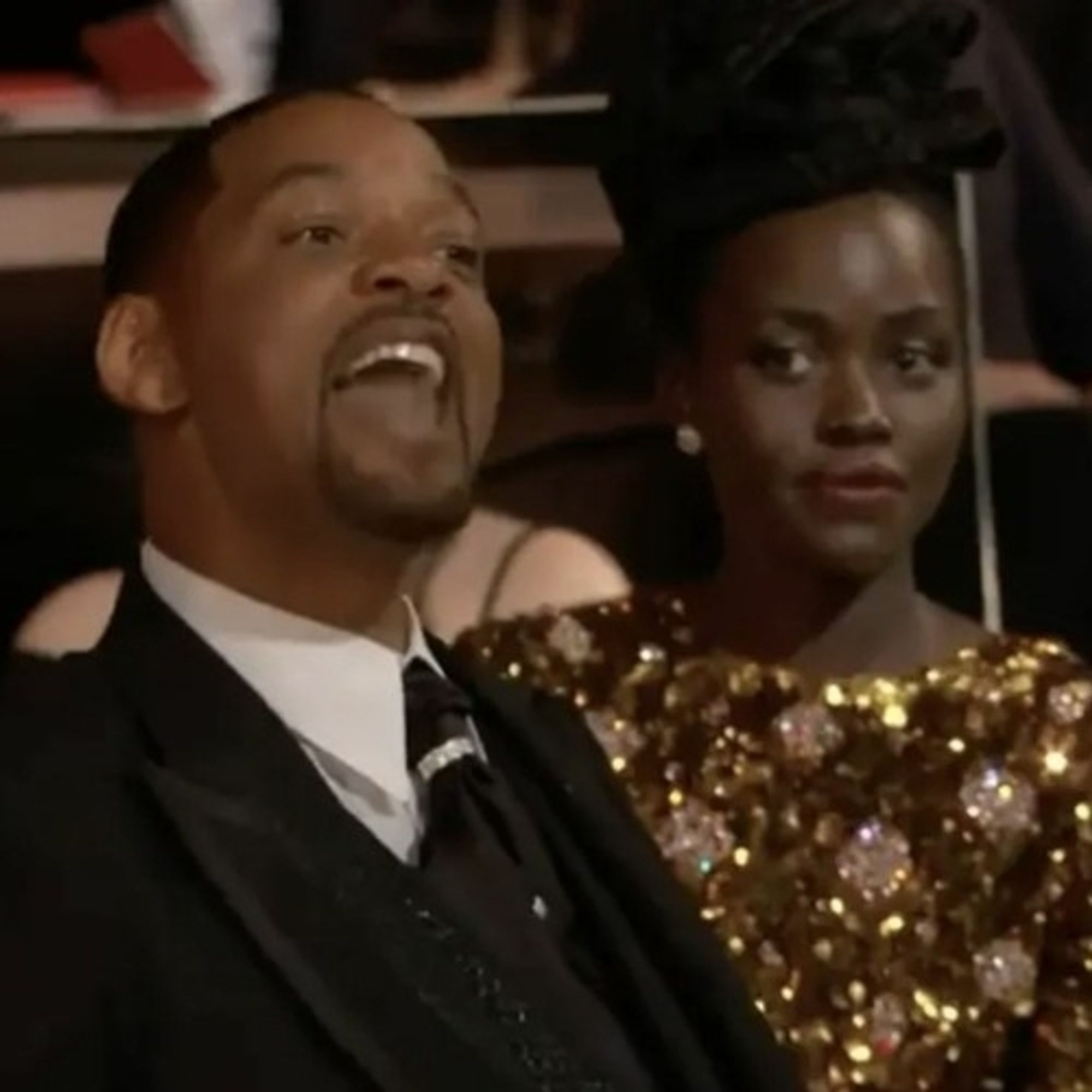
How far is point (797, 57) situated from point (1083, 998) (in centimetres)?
35

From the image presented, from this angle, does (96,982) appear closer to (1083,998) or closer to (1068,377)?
(1083,998)

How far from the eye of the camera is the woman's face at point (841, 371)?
2.67 feet

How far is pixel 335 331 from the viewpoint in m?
0.66

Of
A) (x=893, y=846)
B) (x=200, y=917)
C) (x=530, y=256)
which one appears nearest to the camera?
(x=200, y=917)

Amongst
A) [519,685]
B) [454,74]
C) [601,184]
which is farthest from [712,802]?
[454,74]

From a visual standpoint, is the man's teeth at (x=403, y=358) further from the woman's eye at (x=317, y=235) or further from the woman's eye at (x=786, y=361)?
the woman's eye at (x=786, y=361)

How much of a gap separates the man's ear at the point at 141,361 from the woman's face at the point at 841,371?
0.76ft

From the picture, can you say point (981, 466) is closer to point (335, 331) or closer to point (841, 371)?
point (841, 371)

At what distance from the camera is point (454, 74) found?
1.02 meters

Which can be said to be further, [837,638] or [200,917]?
[837,638]

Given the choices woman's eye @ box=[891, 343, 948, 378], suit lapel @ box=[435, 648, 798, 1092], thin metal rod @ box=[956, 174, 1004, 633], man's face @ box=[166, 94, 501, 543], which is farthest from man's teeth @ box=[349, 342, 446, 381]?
thin metal rod @ box=[956, 174, 1004, 633]

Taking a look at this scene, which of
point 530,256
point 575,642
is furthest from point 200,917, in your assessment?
point 530,256

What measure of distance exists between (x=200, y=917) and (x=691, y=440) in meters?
0.33

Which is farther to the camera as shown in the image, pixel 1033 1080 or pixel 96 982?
pixel 1033 1080
